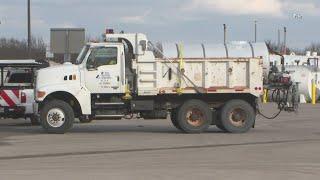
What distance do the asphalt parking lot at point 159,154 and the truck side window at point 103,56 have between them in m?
2.09

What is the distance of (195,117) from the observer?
18.5 meters

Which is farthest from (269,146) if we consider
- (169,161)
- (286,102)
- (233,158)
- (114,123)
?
(114,123)

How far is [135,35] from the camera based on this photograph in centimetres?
1853

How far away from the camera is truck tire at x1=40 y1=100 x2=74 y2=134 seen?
18.0 metres

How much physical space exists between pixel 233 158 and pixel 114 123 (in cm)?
1185

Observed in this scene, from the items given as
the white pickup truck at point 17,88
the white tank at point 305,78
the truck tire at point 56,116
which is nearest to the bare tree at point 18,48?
the white tank at point 305,78

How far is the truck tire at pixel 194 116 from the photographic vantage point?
60.2 feet

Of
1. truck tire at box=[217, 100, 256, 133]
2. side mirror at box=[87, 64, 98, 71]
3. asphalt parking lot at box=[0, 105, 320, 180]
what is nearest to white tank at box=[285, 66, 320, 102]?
asphalt parking lot at box=[0, 105, 320, 180]

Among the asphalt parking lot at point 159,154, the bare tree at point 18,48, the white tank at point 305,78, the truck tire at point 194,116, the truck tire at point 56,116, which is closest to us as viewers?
the asphalt parking lot at point 159,154

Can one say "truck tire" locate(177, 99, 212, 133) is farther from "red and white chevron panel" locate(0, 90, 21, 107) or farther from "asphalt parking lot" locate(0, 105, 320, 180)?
"red and white chevron panel" locate(0, 90, 21, 107)

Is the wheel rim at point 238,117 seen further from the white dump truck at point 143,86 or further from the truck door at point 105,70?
the truck door at point 105,70

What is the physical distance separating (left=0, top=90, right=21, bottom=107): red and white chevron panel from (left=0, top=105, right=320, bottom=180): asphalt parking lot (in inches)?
33.1

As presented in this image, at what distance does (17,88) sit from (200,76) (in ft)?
20.9

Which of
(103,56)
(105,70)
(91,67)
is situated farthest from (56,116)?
(103,56)
